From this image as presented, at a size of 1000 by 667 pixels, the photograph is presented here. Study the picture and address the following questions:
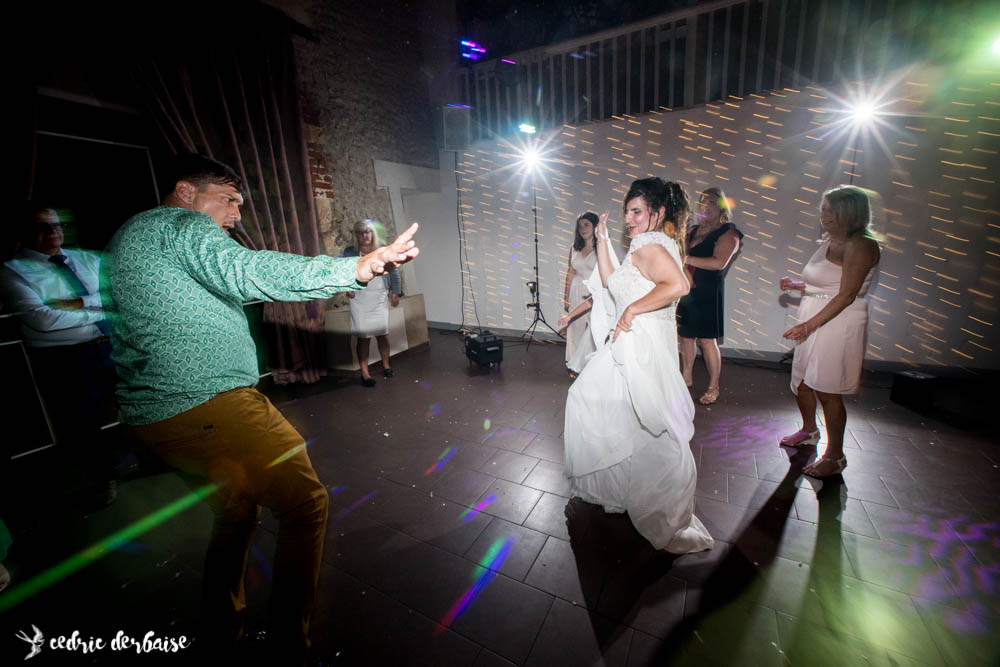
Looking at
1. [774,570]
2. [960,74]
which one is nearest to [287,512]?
[774,570]

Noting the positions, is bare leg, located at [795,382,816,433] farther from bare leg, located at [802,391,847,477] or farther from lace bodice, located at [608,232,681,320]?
lace bodice, located at [608,232,681,320]

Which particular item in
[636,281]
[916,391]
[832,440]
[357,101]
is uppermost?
[357,101]

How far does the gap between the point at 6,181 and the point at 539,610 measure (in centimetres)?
391

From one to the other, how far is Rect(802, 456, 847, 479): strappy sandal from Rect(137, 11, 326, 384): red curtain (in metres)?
4.45

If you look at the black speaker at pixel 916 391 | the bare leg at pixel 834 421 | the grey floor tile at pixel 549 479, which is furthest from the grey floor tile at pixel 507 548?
the black speaker at pixel 916 391

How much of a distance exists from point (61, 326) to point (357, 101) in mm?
3976

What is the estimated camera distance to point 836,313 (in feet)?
7.16

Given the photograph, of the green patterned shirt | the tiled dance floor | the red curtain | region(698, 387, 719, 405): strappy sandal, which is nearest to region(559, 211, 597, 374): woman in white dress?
region(698, 387, 719, 405): strappy sandal

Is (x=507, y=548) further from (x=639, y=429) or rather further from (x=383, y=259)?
(x=383, y=259)

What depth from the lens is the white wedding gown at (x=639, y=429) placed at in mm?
1821

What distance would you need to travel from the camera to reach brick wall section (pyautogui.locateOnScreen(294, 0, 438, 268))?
4.50 metres

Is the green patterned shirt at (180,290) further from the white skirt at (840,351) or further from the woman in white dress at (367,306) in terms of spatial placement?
the woman in white dress at (367,306)

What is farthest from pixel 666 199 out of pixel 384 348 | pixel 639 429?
pixel 384 348

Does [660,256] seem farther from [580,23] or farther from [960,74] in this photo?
[580,23]
